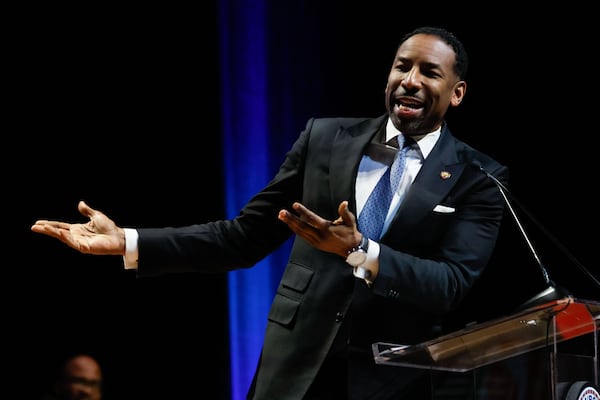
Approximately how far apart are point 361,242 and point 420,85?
634 millimetres

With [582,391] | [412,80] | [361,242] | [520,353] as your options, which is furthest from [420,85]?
[582,391]

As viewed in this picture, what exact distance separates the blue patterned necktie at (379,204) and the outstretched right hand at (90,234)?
620mm

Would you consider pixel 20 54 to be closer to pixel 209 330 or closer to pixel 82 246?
pixel 209 330

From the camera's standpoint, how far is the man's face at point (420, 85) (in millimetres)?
2395

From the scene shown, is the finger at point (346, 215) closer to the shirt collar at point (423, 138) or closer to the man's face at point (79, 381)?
the shirt collar at point (423, 138)

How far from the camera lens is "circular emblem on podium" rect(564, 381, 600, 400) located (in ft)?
5.98

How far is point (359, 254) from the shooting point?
196 cm

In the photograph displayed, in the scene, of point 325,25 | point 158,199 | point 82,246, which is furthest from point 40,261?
point 82,246

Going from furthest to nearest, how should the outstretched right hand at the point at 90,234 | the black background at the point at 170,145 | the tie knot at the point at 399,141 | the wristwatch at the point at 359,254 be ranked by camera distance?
the black background at the point at 170,145, the tie knot at the point at 399,141, the outstretched right hand at the point at 90,234, the wristwatch at the point at 359,254

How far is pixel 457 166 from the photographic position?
2346 millimetres

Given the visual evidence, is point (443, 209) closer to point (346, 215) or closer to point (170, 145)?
point (346, 215)

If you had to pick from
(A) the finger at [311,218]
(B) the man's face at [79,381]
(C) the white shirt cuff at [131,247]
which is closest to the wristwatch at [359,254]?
(A) the finger at [311,218]

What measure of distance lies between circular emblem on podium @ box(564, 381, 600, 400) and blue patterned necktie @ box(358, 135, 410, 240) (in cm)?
62

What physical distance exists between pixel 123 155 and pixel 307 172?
231cm
